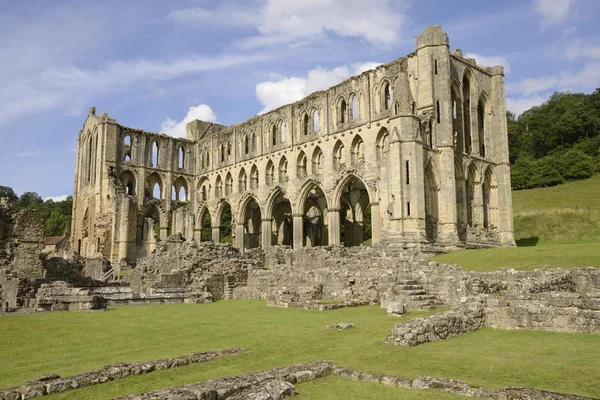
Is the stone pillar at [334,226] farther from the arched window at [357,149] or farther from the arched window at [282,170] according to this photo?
the arched window at [282,170]

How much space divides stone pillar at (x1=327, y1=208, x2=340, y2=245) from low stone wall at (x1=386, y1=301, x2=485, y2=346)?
23.4 metres

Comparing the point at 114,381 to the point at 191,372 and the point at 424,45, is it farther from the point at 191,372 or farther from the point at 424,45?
the point at 424,45

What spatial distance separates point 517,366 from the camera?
7.12 meters

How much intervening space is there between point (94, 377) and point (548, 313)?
27.6 feet

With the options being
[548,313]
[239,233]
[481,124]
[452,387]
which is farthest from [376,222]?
[452,387]

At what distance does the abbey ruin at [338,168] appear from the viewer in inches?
1164

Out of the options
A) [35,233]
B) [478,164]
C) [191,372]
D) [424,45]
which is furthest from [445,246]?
[191,372]

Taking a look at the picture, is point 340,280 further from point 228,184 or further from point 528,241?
point 228,184

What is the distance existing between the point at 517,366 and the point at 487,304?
13.3 feet

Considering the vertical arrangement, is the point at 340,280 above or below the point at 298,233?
below

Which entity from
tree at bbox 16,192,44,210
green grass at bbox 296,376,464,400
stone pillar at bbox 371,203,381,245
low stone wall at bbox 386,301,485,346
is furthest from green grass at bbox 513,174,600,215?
tree at bbox 16,192,44,210

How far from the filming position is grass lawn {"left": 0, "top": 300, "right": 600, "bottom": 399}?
653 cm

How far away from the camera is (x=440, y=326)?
31.4 ft

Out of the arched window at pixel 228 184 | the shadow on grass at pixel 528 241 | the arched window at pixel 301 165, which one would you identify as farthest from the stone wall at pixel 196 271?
the shadow on grass at pixel 528 241
